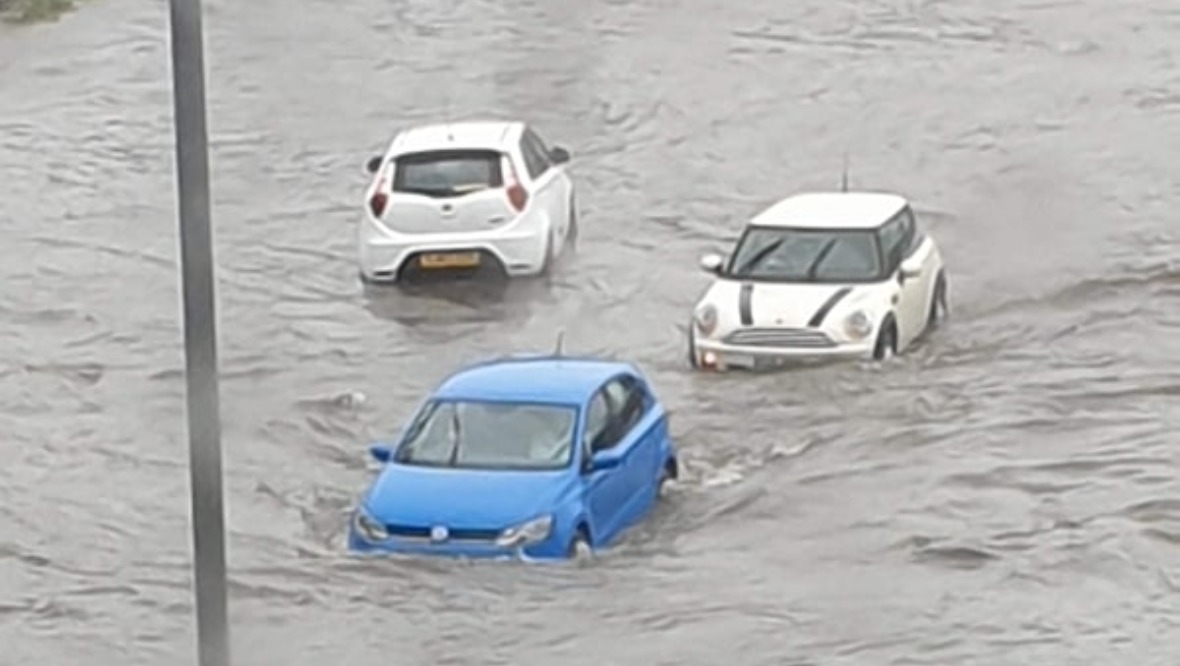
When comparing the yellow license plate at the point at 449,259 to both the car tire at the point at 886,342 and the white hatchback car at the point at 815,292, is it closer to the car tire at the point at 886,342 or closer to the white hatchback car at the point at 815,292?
the white hatchback car at the point at 815,292

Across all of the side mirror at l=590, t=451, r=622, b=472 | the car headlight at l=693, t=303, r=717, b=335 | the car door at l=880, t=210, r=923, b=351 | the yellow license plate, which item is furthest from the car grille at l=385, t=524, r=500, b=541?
the yellow license plate

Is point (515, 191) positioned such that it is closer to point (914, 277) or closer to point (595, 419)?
point (914, 277)

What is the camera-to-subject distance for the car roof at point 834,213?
22547mm

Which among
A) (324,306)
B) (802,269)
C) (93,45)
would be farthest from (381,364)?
(93,45)

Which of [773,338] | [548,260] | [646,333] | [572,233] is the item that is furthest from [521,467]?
[572,233]

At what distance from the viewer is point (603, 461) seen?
17.5m

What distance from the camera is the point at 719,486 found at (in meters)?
19.3

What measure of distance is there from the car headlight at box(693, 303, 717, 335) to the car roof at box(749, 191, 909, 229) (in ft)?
3.37

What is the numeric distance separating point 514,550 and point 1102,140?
49.8 ft

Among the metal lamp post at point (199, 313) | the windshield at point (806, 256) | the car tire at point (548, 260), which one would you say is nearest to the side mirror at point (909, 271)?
the windshield at point (806, 256)

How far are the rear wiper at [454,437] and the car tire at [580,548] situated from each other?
96 centimetres

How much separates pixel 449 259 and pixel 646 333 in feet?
7.30

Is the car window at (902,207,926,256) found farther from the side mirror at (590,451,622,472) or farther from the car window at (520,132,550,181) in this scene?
the side mirror at (590,451,622,472)

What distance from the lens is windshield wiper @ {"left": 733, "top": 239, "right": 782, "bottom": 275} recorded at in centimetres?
2219
